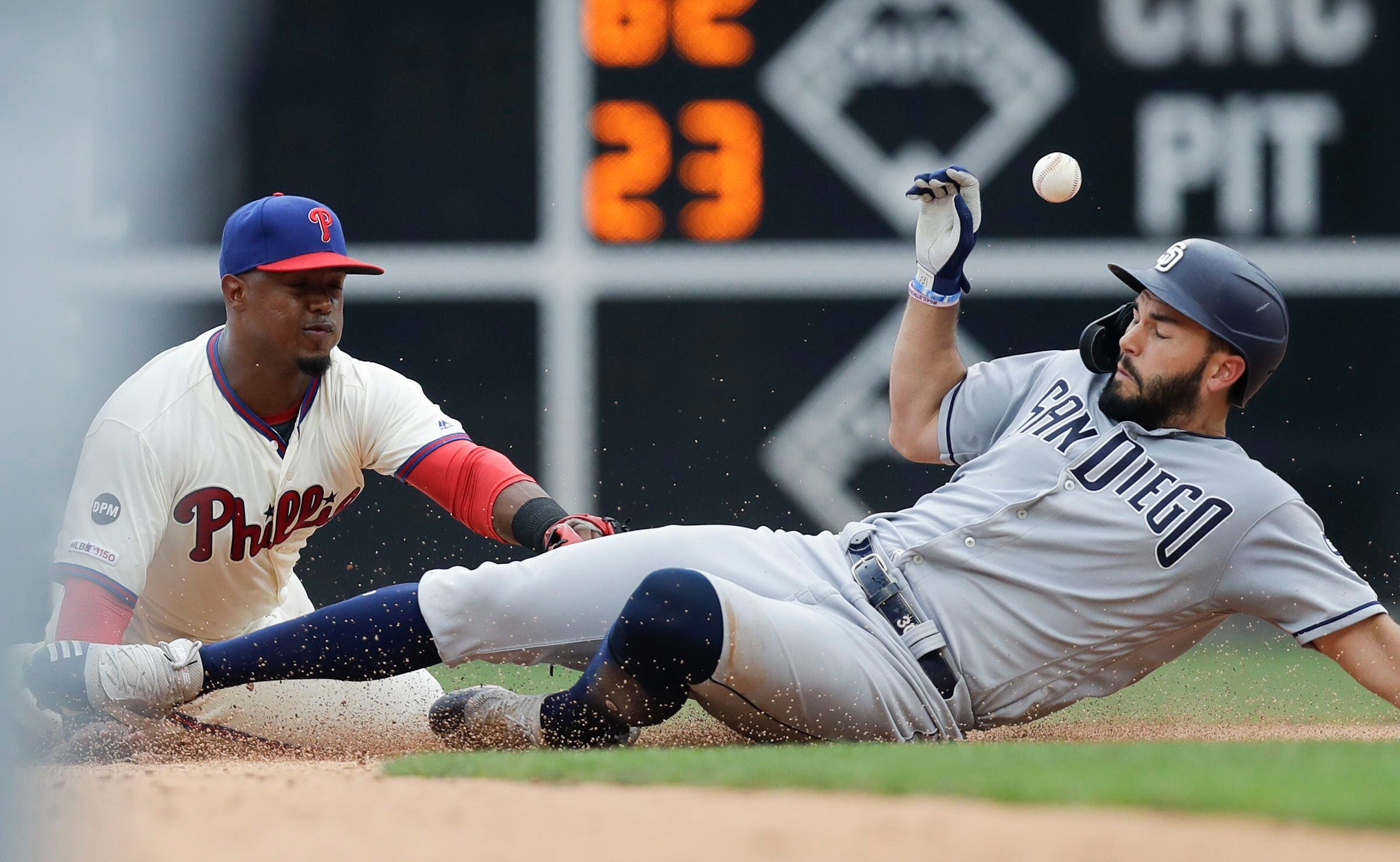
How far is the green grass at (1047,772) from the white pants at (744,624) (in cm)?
8

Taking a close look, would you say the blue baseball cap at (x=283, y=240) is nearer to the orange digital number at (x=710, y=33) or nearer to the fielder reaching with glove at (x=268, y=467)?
the fielder reaching with glove at (x=268, y=467)

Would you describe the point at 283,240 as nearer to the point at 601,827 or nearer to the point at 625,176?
the point at 601,827

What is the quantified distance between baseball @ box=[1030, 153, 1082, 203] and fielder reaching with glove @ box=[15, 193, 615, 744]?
1.15 m

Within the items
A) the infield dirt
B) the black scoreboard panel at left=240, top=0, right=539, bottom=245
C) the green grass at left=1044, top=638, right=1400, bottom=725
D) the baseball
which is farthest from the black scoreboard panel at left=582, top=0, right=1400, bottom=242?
the infield dirt

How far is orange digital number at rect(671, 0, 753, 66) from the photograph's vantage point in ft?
16.6

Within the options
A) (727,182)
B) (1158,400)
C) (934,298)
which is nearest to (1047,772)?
(1158,400)

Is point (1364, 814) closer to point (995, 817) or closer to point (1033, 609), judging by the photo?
point (995, 817)

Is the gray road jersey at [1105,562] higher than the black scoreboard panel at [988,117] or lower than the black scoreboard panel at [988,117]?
lower

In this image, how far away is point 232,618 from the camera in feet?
10.6

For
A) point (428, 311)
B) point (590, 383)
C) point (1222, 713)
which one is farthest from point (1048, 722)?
point (428, 311)

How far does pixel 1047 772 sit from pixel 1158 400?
91 centimetres

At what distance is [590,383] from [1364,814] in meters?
3.59

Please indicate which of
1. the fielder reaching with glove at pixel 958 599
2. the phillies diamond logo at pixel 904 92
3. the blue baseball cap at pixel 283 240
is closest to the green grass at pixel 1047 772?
the fielder reaching with glove at pixel 958 599

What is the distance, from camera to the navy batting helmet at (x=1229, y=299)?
8.75 feet
